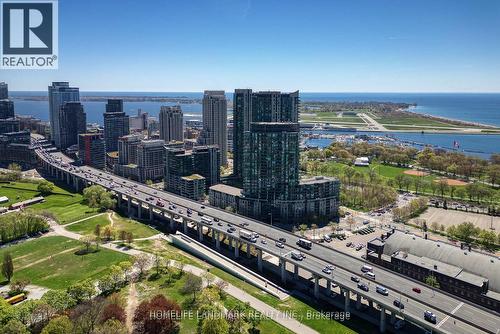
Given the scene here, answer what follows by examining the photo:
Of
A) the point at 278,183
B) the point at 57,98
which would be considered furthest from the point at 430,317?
the point at 57,98

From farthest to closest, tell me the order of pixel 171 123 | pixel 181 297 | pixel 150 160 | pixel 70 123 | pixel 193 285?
1. pixel 70 123
2. pixel 171 123
3. pixel 150 160
4. pixel 181 297
5. pixel 193 285

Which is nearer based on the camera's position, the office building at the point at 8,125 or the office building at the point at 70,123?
the office building at the point at 8,125

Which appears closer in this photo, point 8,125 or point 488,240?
point 488,240

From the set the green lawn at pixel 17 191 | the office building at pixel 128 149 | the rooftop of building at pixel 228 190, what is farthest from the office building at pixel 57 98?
the rooftop of building at pixel 228 190

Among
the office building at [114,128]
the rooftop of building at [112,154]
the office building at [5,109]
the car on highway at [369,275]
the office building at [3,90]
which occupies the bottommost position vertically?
the car on highway at [369,275]

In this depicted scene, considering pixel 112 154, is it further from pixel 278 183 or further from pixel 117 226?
pixel 278 183

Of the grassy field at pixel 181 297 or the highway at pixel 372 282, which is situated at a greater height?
the highway at pixel 372 282

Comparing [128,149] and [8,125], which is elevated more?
[8,125]

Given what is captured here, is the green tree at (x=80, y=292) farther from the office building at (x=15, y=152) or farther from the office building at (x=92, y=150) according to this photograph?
the office building at (x=15, y=152)
